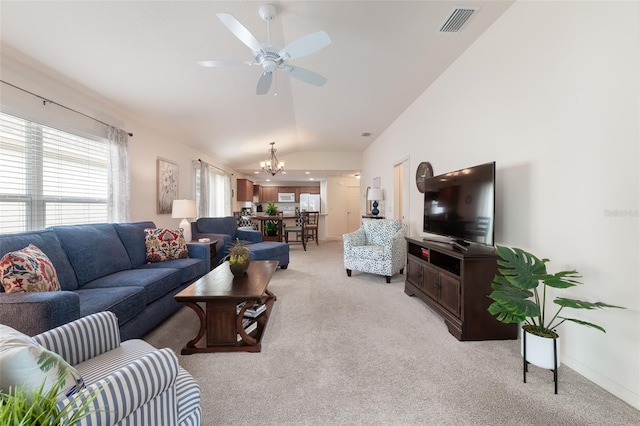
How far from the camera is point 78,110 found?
270 centimetres

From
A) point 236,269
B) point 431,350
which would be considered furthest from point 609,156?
point 236,269

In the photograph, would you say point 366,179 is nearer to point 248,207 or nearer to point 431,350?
point 248,207

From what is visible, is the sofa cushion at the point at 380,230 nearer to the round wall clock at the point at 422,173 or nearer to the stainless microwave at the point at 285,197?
the round wall clock at the point at 422,173

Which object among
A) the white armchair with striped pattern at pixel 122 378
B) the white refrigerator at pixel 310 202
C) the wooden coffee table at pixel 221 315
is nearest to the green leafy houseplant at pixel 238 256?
the wooden coffee table at pixel 221 315

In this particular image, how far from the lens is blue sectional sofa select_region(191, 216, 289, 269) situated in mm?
4343

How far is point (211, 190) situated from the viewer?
617cm

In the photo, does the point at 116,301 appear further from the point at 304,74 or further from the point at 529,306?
the point at 529,306

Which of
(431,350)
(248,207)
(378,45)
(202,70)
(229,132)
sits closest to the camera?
(431,350)

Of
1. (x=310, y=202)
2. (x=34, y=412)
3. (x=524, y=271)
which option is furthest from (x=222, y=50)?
(x=310, y=202)

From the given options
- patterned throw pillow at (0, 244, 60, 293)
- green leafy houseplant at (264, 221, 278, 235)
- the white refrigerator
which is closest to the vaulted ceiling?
patterned throw pillow at (0, 244, 60, 293)

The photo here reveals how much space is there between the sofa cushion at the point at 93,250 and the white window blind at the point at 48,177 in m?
0.29

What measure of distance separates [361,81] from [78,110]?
328cm

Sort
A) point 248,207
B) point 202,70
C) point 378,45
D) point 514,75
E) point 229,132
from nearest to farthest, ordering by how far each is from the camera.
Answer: point 514,75
point 378,45
point 202,70
point 229,132
point 248,207

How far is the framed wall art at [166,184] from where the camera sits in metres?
3.99
